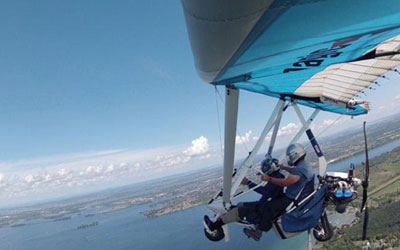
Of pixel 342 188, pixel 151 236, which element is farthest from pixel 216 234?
pixel 151 236

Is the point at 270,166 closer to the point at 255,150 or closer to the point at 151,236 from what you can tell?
the point at 255,150

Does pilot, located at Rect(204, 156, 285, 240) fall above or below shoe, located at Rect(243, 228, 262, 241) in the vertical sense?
above

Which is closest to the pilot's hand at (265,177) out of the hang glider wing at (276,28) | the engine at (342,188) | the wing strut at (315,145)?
the engine at (342,188)

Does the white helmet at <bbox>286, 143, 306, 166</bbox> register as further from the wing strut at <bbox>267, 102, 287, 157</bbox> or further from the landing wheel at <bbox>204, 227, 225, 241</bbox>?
the landing wheel at <bbox>204, 227, 225, 241</bbox>

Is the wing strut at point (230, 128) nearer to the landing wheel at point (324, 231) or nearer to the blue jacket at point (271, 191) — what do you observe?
the blue jacket at point (271, 191)

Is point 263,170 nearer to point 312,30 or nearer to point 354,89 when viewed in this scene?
point 354,89

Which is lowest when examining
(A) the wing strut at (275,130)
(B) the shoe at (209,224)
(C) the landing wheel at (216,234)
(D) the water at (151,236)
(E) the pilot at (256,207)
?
(D) the water at (151,236)

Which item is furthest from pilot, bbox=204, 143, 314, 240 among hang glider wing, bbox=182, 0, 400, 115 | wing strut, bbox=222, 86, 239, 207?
hang glider wing, bbox=182, 0, 400, 115

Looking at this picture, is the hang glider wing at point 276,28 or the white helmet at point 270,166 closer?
the hang glider wing at point 276,28
